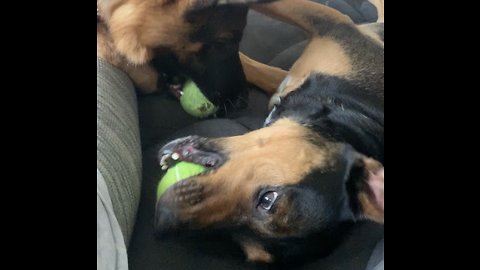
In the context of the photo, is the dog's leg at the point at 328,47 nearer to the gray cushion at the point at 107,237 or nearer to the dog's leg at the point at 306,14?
the dog's leg at the point at 306,14

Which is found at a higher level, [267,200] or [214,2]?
[214,2]

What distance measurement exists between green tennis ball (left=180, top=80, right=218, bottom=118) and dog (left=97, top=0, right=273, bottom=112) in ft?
0.04

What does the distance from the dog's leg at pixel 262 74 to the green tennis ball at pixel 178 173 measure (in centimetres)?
27

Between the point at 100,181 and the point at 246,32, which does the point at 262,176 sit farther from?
the point at 246,32

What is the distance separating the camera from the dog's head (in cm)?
96

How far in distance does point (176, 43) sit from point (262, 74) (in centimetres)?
19

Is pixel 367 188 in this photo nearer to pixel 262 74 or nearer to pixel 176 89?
pixel 262 74

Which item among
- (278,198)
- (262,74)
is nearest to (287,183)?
(278,198)

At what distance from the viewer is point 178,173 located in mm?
1019

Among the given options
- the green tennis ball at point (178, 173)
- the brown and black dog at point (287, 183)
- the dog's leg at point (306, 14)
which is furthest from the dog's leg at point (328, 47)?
the green tennis ball at point (178, 173)

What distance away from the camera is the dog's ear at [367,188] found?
3.09 feet

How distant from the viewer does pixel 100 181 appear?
2.89 ft

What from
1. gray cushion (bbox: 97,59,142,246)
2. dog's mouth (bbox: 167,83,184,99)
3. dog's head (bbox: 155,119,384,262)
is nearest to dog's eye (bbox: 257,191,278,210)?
dog's head (bbox: 155,119,384,262)
